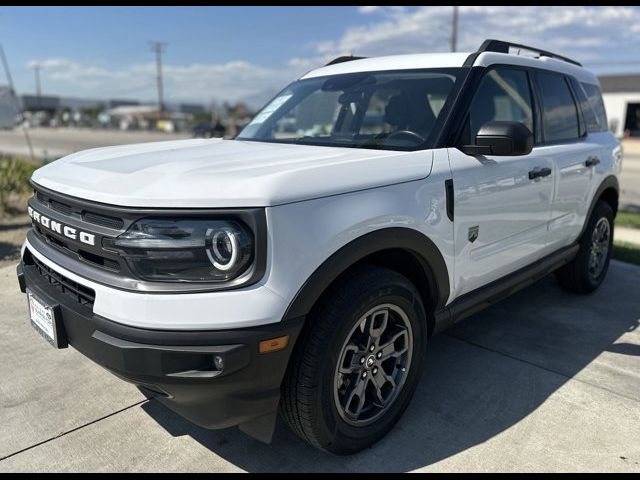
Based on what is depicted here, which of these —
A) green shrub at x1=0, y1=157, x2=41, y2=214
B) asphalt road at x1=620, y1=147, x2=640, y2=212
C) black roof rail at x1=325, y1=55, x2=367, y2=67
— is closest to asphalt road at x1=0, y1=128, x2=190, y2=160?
green shrub at x1=0, y1=157, x2=41, y2=214

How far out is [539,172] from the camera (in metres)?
3.49

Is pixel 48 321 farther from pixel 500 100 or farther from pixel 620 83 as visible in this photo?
pixel 620 83

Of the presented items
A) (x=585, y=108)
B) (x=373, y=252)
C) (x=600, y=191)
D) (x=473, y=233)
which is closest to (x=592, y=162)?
(x=600, y=191)

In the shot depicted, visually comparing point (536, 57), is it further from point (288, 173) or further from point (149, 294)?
point (149, 294)

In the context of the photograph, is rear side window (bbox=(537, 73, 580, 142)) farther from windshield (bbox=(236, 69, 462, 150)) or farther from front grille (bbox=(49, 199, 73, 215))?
front grille (bbox=(49, 199, 73, 215))

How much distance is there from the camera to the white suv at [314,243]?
2.00 metres

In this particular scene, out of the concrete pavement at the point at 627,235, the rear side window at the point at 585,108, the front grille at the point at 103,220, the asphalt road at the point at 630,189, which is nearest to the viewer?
the front grille at the point at 103,220

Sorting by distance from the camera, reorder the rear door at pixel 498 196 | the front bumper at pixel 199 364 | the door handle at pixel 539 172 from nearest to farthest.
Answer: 1. the front bumper at pixel 199 364
2. the rear door at pixel 498 196
3. the door handle at pixel 539 172

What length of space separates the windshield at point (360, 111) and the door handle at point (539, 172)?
2.62 ft

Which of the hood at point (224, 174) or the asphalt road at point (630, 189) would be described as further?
the asphalt road at point (630, 189)

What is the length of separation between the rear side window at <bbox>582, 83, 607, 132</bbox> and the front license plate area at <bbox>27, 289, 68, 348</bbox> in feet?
14.4

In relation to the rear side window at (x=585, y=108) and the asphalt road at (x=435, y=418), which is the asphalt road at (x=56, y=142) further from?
the rear side window at (x=585, y=108)

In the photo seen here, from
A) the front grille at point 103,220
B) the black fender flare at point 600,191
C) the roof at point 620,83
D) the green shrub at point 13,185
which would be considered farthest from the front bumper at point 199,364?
the roof at point 620,83

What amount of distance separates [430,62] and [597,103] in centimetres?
240
